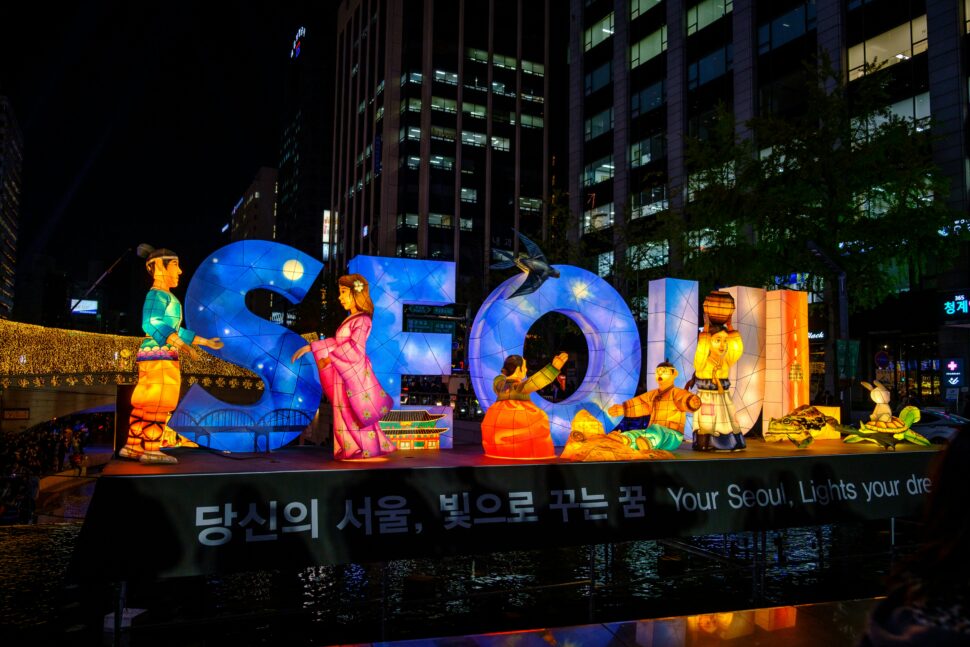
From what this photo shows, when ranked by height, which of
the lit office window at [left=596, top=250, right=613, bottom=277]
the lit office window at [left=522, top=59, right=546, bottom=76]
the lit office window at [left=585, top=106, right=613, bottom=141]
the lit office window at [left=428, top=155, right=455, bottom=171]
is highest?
the lit office window at [left=522, top=59, right=546, bottom=76]

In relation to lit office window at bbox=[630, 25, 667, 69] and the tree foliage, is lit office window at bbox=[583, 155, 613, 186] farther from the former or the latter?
the tree foliage

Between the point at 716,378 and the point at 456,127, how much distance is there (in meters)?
62.6

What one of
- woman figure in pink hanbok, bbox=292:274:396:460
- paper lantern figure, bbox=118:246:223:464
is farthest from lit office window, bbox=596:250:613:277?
paper lantern figure, bbox=118:246:223:464

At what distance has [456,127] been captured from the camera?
69.7m

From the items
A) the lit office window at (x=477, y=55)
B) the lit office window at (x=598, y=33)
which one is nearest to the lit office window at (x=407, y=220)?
the lit office window at (x=477, y=55)

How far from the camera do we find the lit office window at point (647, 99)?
39.7 meters

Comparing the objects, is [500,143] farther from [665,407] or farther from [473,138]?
[665,407]

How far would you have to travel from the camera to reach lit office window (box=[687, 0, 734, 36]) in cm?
3591

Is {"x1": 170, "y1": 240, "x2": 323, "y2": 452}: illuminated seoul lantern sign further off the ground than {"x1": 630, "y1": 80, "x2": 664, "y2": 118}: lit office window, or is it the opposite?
{"x1": 630, "y1": 80, "x2": 664, "y2": 118}: lit office window

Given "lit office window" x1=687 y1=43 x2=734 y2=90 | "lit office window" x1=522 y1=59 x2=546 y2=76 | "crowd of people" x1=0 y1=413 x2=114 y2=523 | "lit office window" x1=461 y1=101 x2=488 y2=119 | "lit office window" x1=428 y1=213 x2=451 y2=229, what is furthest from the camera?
"lit office window" x1=522 y1=59 x2=546 y2=76

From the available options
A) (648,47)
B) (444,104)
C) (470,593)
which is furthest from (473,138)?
(470,593)

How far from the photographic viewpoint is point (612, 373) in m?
11.9

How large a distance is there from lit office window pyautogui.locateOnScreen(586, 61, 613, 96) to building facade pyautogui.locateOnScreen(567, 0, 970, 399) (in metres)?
0.09

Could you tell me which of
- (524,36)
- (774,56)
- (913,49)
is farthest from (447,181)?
(913,49)
